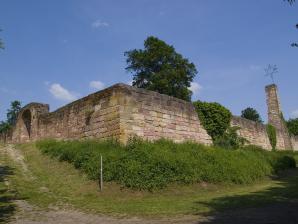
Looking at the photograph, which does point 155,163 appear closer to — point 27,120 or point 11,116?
point 27,120

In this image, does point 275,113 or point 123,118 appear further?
point 275,113

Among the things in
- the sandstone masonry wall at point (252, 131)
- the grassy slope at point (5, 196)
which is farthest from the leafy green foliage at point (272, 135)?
the grassy slope at point (5, 196)

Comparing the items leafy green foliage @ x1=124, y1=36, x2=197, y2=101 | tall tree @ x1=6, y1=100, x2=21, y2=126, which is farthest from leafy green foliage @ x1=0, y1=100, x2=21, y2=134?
leafy green foliage @ x1=124, y1=36, x2=197, y2=101

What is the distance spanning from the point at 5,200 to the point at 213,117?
11607mm

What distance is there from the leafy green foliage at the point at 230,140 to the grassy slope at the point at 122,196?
5.08m

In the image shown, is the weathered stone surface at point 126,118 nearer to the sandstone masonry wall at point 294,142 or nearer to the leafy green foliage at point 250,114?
the sandstone masonry wall at point 294,142

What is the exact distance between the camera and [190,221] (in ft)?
24.1

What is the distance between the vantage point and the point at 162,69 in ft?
121

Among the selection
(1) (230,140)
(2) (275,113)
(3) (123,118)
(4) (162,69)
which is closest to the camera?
(3) (123,118)

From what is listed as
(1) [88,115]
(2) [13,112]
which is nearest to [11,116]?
(2) [13,112]

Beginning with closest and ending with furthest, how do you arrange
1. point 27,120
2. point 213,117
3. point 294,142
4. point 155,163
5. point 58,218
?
point 58,218 → point 155,163 → point 213,117 → point 27,120 → point 294,142

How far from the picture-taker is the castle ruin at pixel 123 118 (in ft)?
46.9

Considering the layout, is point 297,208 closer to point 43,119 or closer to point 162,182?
point 162,182

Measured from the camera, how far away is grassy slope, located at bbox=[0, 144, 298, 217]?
894cm
